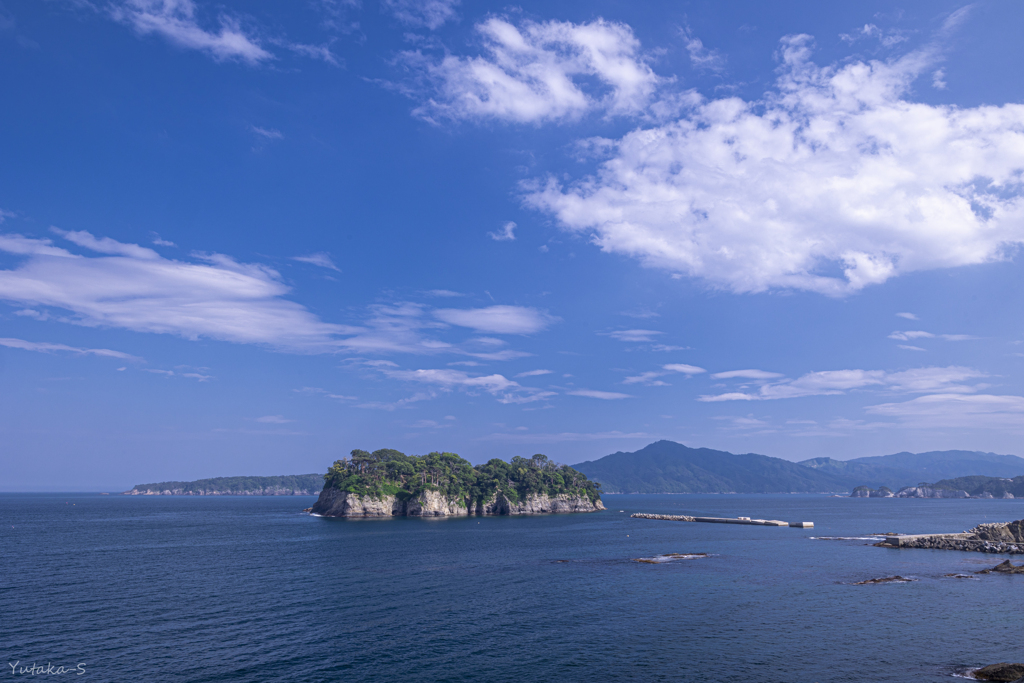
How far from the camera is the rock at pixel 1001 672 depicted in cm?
3666

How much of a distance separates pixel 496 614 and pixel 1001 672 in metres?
41.8

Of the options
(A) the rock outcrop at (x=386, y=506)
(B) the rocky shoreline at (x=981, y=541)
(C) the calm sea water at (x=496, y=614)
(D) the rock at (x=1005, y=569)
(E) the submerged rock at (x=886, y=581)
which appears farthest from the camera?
(A) the rock outcrop at (x=386, y=506)

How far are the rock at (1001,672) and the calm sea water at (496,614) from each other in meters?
2.09

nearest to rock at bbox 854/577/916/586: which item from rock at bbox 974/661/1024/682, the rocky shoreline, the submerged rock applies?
the submerged rock

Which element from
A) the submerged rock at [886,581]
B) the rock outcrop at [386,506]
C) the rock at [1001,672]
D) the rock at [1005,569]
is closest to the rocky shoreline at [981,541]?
the rock at [1005,569]

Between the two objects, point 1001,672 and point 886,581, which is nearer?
point 1001,672

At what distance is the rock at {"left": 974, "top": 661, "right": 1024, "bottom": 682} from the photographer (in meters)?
36.7

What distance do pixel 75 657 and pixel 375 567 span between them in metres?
44.9

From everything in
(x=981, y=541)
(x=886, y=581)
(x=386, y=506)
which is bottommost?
(x=386, y=506)

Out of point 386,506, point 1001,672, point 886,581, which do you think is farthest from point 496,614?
point 386,506

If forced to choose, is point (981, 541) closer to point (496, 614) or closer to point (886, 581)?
point (886, 581)

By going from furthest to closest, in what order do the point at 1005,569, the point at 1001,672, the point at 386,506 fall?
the point at 386,506 < the point at 1005,569 < the point at 1001,672

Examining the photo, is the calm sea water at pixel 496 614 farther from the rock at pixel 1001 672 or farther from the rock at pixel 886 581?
the rock at pixel 886 581

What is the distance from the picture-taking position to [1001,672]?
37.2 meters
